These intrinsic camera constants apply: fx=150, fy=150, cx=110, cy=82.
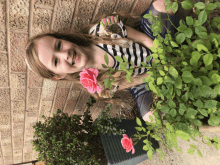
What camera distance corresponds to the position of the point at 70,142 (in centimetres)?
173

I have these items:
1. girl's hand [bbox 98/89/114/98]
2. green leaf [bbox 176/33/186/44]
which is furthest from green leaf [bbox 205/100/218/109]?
girl's hand [bbox 98/89/114/98]

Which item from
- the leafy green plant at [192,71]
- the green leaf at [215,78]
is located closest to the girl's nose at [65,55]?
the leafy green plant at [192,71]

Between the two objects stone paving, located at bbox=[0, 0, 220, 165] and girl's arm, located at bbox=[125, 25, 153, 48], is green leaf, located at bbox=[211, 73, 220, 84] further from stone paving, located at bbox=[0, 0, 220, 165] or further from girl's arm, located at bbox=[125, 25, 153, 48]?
stone paving, located at bbox=[0, 0, 220, 165]

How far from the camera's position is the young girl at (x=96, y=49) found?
3.89 ft

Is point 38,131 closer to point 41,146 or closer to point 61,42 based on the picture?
point 41,146

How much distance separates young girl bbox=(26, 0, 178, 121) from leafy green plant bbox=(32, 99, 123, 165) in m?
0.46

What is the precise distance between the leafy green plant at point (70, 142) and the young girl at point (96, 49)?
0.46 metres

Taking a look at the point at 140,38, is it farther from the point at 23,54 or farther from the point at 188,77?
the point at 23,54

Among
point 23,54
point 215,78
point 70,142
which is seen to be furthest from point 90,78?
point 70,142

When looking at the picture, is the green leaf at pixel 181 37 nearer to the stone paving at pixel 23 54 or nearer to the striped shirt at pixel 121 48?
the striped shirt at pixel 121 48

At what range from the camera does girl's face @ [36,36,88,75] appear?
117 cm

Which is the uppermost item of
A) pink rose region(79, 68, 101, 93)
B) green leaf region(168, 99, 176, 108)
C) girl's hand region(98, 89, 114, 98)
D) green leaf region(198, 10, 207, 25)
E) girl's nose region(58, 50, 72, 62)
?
girl's nose region(58, 50, 72, 62)

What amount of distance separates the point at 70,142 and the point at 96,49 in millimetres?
1114

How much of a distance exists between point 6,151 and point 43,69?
212cm
